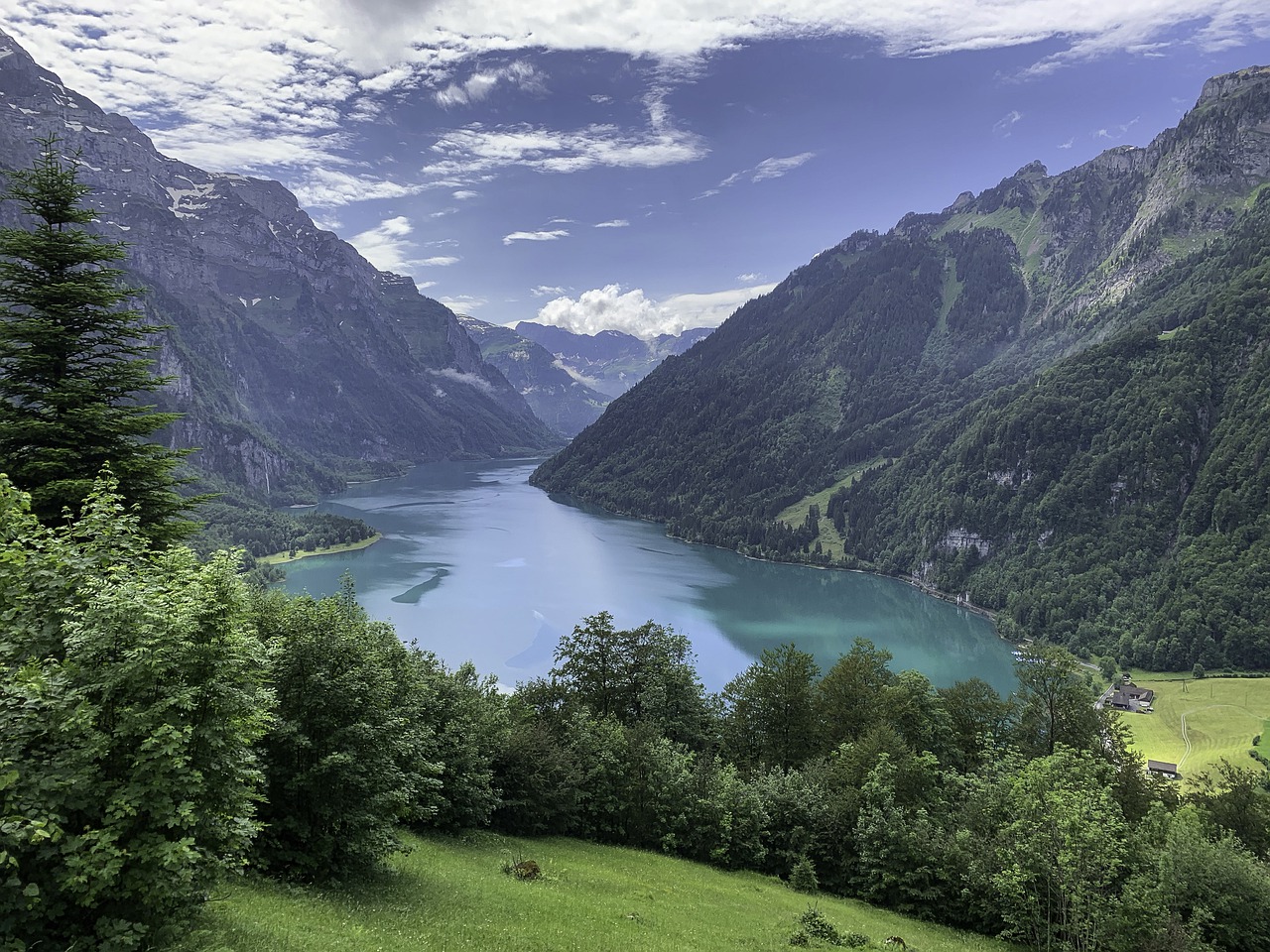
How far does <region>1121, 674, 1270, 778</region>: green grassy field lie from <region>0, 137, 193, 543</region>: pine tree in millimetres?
93465

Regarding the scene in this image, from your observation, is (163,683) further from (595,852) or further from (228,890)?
(595,852)

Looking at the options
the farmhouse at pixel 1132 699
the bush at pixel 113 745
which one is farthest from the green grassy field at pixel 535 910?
the farmhouse at pixel 1132 699

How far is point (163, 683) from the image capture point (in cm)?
951

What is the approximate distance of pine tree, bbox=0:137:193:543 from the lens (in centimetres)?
1878

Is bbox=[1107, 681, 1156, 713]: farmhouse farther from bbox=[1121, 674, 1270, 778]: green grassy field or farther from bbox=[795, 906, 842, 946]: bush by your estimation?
bbox=[795, 906, 842, 946]: bush

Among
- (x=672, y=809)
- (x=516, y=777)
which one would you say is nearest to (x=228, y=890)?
(x=516, y=777)

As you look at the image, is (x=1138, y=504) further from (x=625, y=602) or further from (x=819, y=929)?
(x=819, y=929)

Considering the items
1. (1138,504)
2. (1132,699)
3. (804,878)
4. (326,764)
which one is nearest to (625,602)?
(1132,699)

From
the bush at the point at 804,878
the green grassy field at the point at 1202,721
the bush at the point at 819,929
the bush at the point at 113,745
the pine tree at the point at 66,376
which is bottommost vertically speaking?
the green grassy field at the point at 1202,721

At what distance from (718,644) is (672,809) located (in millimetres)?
73965

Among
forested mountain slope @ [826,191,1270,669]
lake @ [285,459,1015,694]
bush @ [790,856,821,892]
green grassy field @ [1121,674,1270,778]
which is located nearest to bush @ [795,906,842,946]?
bush @ [790,856,821,892]

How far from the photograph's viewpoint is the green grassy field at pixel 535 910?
12414mm

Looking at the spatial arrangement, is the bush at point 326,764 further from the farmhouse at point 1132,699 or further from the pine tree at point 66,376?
the farmhouse at point 1132,699

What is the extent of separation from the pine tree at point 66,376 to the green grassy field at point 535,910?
12109 millimetres
